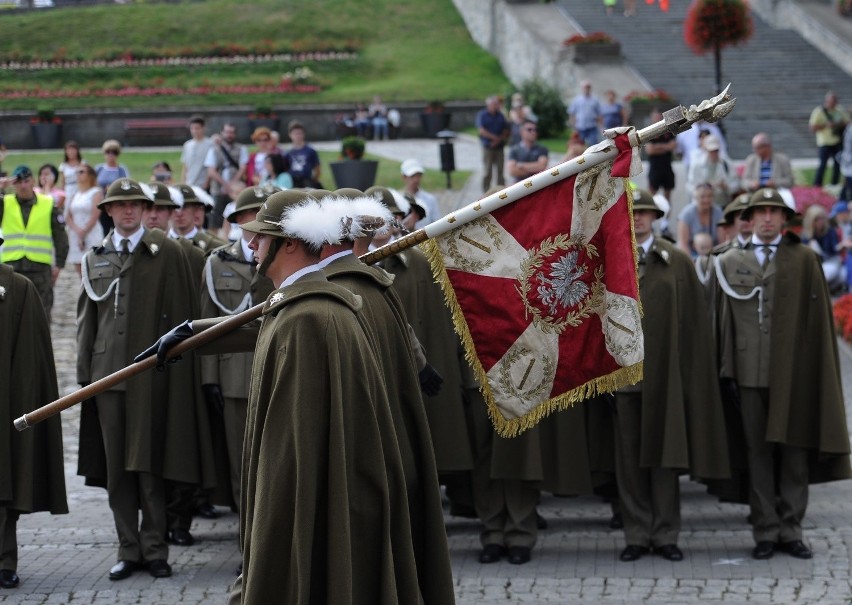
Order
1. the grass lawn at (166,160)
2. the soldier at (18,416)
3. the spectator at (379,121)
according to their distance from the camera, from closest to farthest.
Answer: the soldier at (18,416), the grass lawn at (166,160), the spectator at (379,121)

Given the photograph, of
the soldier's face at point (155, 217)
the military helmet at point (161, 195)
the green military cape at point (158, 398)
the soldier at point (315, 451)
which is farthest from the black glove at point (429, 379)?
the soldier's face at point (155, 217)

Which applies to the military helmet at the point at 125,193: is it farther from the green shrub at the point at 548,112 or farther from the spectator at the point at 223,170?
the green shrub at the point at 548,112

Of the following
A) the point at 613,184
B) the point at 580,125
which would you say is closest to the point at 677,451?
the point at 613,184

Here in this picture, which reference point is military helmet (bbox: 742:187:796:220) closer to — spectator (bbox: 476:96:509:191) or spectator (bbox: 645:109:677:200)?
spectator (bbox: 645:109:677:200)

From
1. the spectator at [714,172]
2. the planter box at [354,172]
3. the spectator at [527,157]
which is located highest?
the spectator at [527,157]

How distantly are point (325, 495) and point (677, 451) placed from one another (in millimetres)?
4943

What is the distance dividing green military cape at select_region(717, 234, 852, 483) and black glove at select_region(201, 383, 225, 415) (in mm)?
3580

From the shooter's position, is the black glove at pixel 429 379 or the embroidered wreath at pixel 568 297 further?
the black glove at pixel 429 379

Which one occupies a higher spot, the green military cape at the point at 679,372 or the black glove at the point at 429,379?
the black glove at the point at 429,379

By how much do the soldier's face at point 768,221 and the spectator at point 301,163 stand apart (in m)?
9.32

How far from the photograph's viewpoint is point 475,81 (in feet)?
142

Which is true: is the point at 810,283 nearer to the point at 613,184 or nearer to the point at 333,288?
the point at 613,184

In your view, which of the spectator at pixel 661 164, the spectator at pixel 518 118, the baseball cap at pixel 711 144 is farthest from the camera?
the spectator at pixel 518 118

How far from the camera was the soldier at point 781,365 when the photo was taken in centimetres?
972
